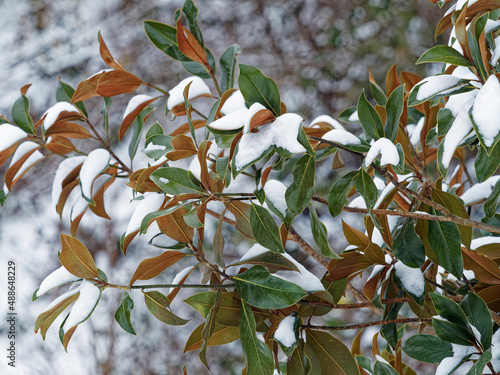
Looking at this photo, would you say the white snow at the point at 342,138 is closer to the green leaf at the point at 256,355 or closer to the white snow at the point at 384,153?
the white snow at the point at 384,153

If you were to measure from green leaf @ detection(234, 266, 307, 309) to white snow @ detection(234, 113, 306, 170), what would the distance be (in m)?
0.14

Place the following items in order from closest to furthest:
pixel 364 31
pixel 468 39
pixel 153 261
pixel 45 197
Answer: pixel 468 39
pixel 153 261
pixel 364 31
pixel 45 197

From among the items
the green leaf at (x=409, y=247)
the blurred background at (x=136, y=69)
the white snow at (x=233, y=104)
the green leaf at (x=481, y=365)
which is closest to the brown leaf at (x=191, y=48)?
the white snow at (x=233, y=104)

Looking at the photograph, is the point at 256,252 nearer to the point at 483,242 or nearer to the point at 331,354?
the point at 331,354

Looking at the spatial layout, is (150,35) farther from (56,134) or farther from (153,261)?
(153,261)

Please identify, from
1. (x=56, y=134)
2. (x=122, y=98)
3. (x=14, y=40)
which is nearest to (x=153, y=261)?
(x=56, y=134)

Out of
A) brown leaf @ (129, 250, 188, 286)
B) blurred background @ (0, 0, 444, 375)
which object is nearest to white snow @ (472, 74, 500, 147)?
brown leaf @ (129, 250, 188, 286)

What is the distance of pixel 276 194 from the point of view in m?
0.50

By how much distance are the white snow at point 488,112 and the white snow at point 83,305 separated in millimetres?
367

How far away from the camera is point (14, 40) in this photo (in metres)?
2.50

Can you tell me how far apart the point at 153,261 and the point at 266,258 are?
0.12m

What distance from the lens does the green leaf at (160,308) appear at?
1.80 ft

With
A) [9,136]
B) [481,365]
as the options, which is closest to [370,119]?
[481,365]

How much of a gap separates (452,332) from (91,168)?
434 millimetres
